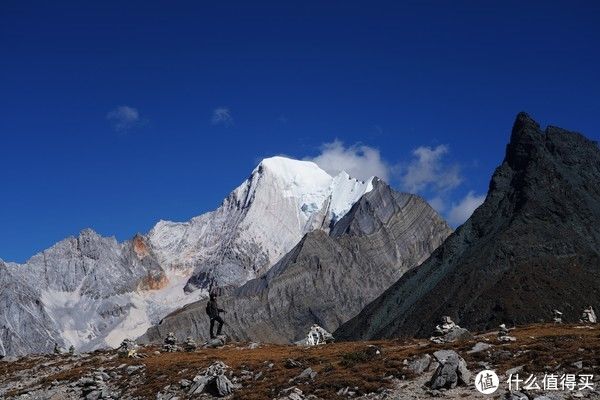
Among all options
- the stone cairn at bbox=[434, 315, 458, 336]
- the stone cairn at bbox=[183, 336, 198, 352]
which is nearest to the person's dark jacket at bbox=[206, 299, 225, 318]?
the stone cairn at bbox=[183, 336, 198, 352]

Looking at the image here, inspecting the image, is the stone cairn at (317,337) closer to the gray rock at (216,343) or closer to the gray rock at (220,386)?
the gray rock at (216,343)

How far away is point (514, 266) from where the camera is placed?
530ft

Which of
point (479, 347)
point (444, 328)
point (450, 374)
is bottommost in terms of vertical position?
point (450, 374)

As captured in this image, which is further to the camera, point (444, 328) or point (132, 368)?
point (444, 328)

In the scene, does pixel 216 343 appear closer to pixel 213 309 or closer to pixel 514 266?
pixel 213 309

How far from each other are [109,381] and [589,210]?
159 metres

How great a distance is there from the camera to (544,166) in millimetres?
197125

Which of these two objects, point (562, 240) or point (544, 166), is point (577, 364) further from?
point (544, 166)

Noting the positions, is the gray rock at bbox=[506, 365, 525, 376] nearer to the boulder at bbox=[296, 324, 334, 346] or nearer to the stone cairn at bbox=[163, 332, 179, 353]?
the stone cairn at bbox=[163, 332, 179, 353]

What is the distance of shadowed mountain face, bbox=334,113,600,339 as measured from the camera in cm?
14625

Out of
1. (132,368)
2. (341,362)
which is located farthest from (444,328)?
(132,368)
